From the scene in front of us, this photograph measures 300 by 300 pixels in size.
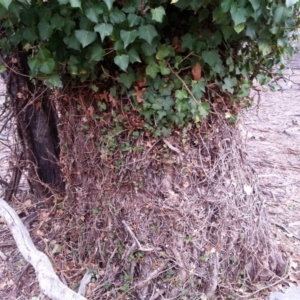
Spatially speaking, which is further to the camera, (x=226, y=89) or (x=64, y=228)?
(x=64, y=228)

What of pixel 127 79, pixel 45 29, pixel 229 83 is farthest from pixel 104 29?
pixel 229 83

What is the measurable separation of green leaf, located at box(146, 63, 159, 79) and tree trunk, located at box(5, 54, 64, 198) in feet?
3.51

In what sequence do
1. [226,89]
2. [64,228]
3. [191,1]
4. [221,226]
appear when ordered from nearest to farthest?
[191,1], [226,89], [221,226], [64,228]

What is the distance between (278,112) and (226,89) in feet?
16.4

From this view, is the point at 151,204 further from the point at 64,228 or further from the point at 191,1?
the point at 191,1

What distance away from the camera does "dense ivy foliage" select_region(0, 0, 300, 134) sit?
1803mm

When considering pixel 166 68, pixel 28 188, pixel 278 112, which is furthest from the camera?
pixel 278 112

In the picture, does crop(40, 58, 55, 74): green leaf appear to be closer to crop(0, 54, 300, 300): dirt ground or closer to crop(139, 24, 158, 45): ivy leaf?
crop(139, 24, 158, 45): ivy leaf

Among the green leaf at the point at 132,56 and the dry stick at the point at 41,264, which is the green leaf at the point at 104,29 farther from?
the dry stick at the point at 41,264

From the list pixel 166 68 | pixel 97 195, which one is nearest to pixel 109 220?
pixel 97 195

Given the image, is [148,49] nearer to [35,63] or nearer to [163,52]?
[163,52]

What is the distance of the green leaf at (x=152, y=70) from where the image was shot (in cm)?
211

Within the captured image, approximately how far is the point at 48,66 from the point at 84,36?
33 centimetres

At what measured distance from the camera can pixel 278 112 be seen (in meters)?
7.09
